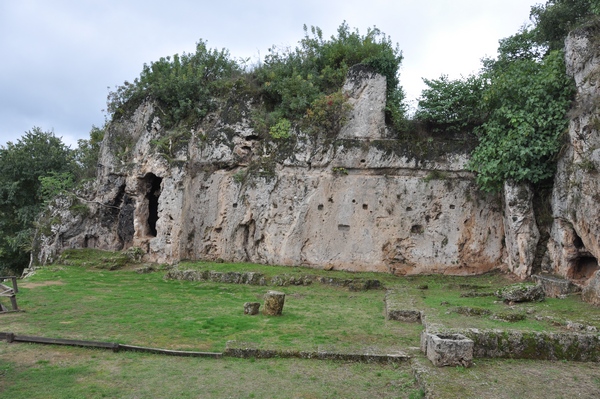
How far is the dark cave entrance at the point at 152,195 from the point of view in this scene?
76.7 ft

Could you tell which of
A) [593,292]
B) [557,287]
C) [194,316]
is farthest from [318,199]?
[593,292]

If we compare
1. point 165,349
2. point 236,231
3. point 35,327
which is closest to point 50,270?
point 236,231

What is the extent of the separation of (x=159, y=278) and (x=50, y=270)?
496cm

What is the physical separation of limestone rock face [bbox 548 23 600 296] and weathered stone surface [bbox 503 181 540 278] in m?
0.71

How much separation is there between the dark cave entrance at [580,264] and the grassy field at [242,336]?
2363 millimetres

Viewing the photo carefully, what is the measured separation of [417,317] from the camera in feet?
38.8

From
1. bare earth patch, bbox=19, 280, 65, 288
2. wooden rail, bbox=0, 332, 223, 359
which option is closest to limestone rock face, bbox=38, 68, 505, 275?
bare earth patch, bbox=19, 280, 65, 288

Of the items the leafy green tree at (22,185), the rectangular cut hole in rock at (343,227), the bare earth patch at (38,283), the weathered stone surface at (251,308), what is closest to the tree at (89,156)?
the leafy green tree at (22,185)

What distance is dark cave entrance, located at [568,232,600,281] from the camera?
1557 cm

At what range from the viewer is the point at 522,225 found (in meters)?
17.7

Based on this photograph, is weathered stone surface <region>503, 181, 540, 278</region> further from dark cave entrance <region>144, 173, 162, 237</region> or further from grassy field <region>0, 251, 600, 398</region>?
dark cave entrance <region>144, 173, 162, 237</region>

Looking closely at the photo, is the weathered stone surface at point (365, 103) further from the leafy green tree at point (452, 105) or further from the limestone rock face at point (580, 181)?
the limestone rock face at point (580, 181)

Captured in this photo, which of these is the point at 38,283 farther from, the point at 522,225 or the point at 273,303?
the point at 522,225

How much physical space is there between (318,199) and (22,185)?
22.1 meters
